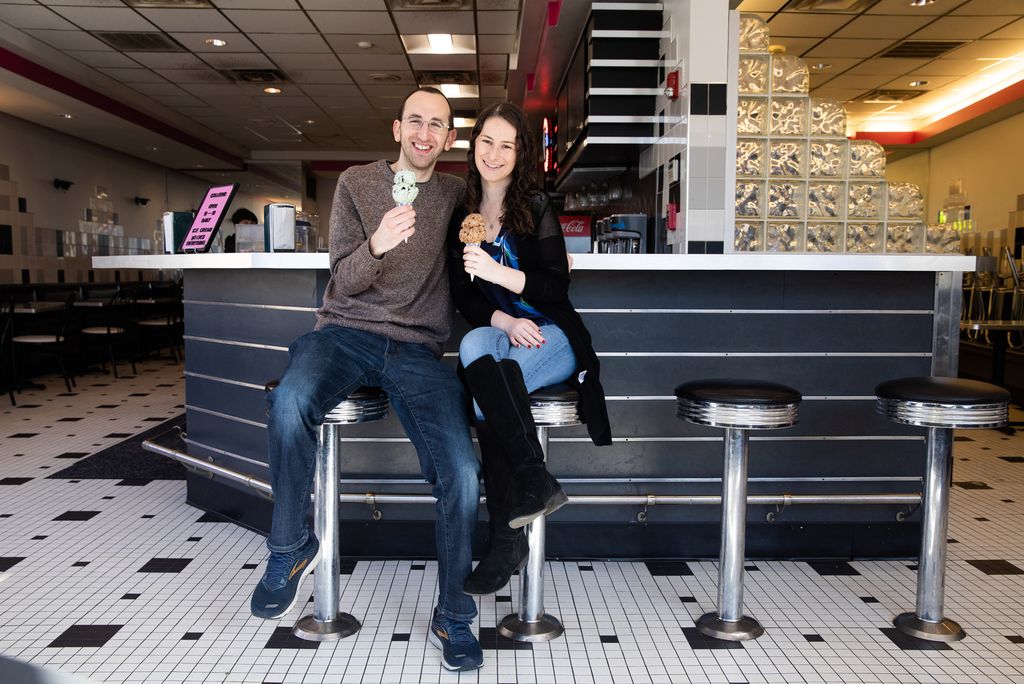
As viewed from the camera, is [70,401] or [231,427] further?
[70,401]

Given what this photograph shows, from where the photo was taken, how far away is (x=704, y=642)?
2428 mm

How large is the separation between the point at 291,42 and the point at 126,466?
434 cm

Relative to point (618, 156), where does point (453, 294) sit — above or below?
below

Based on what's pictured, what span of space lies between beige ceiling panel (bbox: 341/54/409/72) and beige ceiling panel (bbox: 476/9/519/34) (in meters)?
1.19

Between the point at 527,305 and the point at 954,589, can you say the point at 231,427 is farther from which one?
the point at 954,589

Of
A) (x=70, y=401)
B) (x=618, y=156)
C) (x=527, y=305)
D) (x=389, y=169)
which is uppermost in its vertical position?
(x=618, y=156)

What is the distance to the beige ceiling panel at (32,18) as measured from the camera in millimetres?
6383

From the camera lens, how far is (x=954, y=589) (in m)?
2.86

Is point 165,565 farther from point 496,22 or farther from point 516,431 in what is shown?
point 496,22

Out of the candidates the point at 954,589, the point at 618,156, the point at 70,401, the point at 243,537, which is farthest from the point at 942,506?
the point at 70,401

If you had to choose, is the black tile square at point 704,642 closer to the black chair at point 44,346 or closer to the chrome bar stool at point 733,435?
the chrome bar stool at point 733,435

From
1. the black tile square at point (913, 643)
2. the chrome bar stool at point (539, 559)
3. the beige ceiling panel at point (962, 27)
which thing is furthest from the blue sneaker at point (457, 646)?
the beige ceiling panel at point (962, 27)

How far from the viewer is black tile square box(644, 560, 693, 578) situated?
299cm

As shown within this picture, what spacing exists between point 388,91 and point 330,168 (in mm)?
5982
